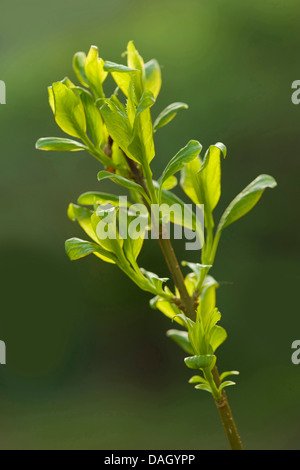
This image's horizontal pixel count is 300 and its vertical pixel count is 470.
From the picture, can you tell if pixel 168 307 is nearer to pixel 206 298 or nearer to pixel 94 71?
pixel 206 298

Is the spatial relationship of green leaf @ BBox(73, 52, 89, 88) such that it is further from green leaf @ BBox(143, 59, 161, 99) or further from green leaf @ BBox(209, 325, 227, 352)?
green leaf @ BBox(209, 325, 227, 352)

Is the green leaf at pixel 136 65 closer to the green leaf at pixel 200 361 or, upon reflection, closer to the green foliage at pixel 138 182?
the green foliage at pixel 138 182

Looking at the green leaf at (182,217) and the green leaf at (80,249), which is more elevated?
the green leaf at (182,217)

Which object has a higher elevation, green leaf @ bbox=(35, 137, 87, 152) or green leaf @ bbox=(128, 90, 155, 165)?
green leaf @ bbox=(35, 137, 87, 152)

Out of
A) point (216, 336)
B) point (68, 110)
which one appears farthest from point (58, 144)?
point (216, 336)

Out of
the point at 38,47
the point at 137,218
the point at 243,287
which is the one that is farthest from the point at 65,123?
the point at 38,47

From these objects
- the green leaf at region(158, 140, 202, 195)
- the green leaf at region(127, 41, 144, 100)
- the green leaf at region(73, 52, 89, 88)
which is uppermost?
the green leaf at region(73, 52, 89, 88)

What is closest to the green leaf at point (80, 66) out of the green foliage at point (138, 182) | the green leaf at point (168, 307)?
the green foliage at point (138, 182)

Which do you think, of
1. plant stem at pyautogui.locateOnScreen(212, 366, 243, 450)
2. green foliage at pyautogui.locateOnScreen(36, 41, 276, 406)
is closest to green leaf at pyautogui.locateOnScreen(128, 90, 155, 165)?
green foliage at pyautogui.locateOnScreen(36, 41, 276, 406)
